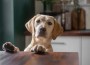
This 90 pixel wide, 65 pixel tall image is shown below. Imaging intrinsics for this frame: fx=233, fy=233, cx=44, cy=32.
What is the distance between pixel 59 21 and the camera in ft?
9.37

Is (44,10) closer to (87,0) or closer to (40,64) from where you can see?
(87,0)

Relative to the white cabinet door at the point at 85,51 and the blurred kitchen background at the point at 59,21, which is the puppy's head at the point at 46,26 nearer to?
the blurred kitchen background at the point at 59,21

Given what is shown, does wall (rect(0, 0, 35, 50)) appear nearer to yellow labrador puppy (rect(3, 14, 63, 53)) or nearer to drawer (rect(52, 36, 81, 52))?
drawer (rect(52, 36, 81, 52))

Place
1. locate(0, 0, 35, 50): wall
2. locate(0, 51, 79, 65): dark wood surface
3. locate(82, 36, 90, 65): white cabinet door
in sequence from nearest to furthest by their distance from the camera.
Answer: locate(0, 51, 79, 65): dark wood surface < locate(0, 0, 35, 50): wall < locate(82, 36, 90, 65): white cabinet door

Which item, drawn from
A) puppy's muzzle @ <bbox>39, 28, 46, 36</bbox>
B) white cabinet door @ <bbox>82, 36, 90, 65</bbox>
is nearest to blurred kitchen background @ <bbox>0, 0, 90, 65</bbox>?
white cabinet door @ <bbox>82, 36, 90, 65</bbox>

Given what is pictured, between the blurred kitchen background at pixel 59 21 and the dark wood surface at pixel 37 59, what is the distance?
121 cm

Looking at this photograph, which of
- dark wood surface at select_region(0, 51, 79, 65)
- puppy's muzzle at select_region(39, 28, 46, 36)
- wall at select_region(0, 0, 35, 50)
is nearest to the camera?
dark wood surface at select_region(0, 51, 79, 65)

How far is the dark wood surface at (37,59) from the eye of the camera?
1.01 metres

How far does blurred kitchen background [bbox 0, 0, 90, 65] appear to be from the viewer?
2.39 meters

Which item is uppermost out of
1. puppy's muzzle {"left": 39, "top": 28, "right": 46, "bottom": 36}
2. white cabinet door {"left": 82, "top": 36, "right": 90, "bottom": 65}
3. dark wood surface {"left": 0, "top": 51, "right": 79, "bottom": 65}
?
puppy's muzzle {"left": 39, "top": 28, "right": 46, "bottom": 36}

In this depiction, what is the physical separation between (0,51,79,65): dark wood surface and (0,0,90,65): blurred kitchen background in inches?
47.5

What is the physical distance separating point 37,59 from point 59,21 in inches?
71.3

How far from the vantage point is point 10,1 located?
7.68 ft

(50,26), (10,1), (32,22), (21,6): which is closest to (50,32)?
(50,26)
